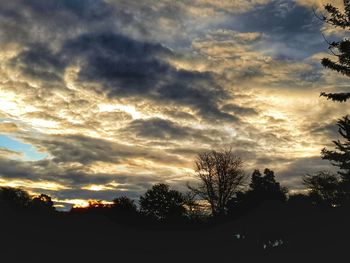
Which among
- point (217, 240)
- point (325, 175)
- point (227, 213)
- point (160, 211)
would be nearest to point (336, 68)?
point (217, 240)

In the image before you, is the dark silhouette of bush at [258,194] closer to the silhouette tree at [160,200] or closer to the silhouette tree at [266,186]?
the silhouette tree at [266,186]

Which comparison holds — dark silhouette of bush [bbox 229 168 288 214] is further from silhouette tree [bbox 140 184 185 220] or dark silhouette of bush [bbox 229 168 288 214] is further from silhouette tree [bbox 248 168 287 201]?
silhouette tree [bbox 140 184 185 220]

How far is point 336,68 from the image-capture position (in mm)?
24906

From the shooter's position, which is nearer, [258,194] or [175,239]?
[175,239]

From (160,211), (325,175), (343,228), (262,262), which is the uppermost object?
(325,175)

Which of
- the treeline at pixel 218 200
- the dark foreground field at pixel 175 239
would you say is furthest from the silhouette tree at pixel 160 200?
the dark foreground field at pixel 175 239

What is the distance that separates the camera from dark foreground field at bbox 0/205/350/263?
24.2 metres

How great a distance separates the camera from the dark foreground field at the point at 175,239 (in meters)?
24.2

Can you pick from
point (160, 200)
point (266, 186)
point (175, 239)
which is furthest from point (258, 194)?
point (175, 239)

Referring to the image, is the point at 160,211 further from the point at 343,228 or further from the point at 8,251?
the point at 8,251

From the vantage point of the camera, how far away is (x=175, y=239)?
39125mm

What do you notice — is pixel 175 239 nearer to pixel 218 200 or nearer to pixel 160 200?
pixel 218 200

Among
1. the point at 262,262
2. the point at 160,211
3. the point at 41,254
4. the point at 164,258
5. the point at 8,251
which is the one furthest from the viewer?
the point at 160,211

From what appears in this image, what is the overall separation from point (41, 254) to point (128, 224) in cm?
1511
